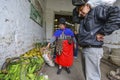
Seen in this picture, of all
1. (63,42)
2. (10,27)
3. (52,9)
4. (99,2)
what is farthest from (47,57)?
(52,9)

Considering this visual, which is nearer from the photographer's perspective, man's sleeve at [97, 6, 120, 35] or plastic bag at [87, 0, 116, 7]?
man's sleeve at [97, 6, 120, 35]

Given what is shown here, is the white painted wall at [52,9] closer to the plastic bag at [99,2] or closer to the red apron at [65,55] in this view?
the red apron at [65,55]

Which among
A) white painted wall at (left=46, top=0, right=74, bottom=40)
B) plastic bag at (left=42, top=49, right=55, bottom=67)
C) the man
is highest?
white painted wall at (left=46, top=0, right=74, bottom=40)

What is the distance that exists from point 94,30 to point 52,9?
6.08 m

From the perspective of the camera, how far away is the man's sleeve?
176 cm

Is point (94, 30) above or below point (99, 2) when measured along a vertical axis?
below

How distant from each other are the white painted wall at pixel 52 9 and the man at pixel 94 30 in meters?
5.71

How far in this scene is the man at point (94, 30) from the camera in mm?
1802

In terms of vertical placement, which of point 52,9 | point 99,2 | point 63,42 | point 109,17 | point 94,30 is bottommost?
point 63,42

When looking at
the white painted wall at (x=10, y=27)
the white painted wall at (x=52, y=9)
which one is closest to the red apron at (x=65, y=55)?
the white painted wall at (x=10, y=27)

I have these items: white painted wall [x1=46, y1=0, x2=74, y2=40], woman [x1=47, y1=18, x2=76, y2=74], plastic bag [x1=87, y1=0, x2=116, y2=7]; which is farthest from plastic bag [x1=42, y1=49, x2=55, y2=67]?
white painted wall [x1=46, y1=0, x2=74, y2=40]

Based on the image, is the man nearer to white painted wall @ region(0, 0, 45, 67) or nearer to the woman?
white painted wall @ region(0, 0, 45, 67)

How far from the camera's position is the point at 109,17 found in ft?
5.88

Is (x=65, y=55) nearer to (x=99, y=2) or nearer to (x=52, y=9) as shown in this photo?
(x=99, y=2)
